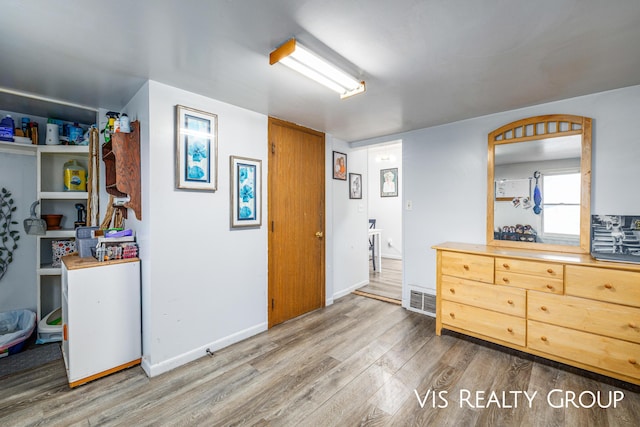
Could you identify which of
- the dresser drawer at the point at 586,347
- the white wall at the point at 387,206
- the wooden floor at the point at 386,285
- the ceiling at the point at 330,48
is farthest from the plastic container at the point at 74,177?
the white wall at the point at 387,206

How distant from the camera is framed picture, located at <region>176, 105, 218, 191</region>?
221 cm

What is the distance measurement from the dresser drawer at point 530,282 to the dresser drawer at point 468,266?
91 mm

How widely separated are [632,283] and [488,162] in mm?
1457

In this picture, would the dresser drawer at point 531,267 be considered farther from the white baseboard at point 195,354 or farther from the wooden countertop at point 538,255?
the white baseboard at point 195,354

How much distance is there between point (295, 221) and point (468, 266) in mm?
1841

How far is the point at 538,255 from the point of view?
2.36 m

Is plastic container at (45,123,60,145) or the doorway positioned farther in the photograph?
the doorway

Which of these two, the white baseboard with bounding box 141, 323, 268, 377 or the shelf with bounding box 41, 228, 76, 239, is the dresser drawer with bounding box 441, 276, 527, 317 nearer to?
the white baseboard with bounding box 141, 323, 268, 377

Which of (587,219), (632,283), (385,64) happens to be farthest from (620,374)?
(385,64)

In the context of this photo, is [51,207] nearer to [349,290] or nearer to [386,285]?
[349,290]

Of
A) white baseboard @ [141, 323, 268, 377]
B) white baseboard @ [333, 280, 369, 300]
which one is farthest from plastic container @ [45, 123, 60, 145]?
white baseboard @ [333, 280, 369, 300]

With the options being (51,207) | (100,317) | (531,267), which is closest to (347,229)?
(531,267)

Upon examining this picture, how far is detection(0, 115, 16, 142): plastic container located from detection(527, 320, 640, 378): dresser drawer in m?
4.83

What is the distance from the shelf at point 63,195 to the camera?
262cm
